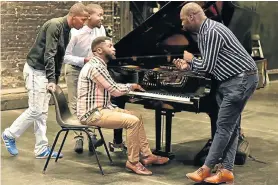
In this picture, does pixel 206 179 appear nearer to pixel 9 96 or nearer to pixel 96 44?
pixel 96 44

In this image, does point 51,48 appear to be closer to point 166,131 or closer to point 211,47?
point 166,131

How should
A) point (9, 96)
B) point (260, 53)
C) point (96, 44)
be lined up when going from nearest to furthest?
point (96, 44), point (9, 96), point (260, 53)

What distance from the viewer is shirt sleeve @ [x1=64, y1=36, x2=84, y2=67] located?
6164mm

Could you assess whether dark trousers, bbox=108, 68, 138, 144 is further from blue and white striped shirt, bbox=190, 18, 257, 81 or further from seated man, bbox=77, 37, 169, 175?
blue and white striped shirt, bbox=190, 18, 257, 81

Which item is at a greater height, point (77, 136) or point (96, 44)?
point (96, 44)

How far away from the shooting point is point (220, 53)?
4945 millimetres

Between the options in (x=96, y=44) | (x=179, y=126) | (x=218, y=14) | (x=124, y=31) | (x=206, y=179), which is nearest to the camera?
(x=206, y=179)

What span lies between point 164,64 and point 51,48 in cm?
127

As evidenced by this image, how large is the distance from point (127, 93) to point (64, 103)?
0.63 metres

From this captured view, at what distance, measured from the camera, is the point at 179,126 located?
25.8 feet

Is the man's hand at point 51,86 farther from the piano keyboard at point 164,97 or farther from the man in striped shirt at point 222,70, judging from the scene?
the man in striped shirt at point 222,70

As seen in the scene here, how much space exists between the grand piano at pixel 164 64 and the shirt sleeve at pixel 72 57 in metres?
0.31

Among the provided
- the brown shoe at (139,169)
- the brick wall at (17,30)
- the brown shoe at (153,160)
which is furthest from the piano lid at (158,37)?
the brick wall at (17,30)

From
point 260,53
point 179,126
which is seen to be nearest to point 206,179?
point 179,126
